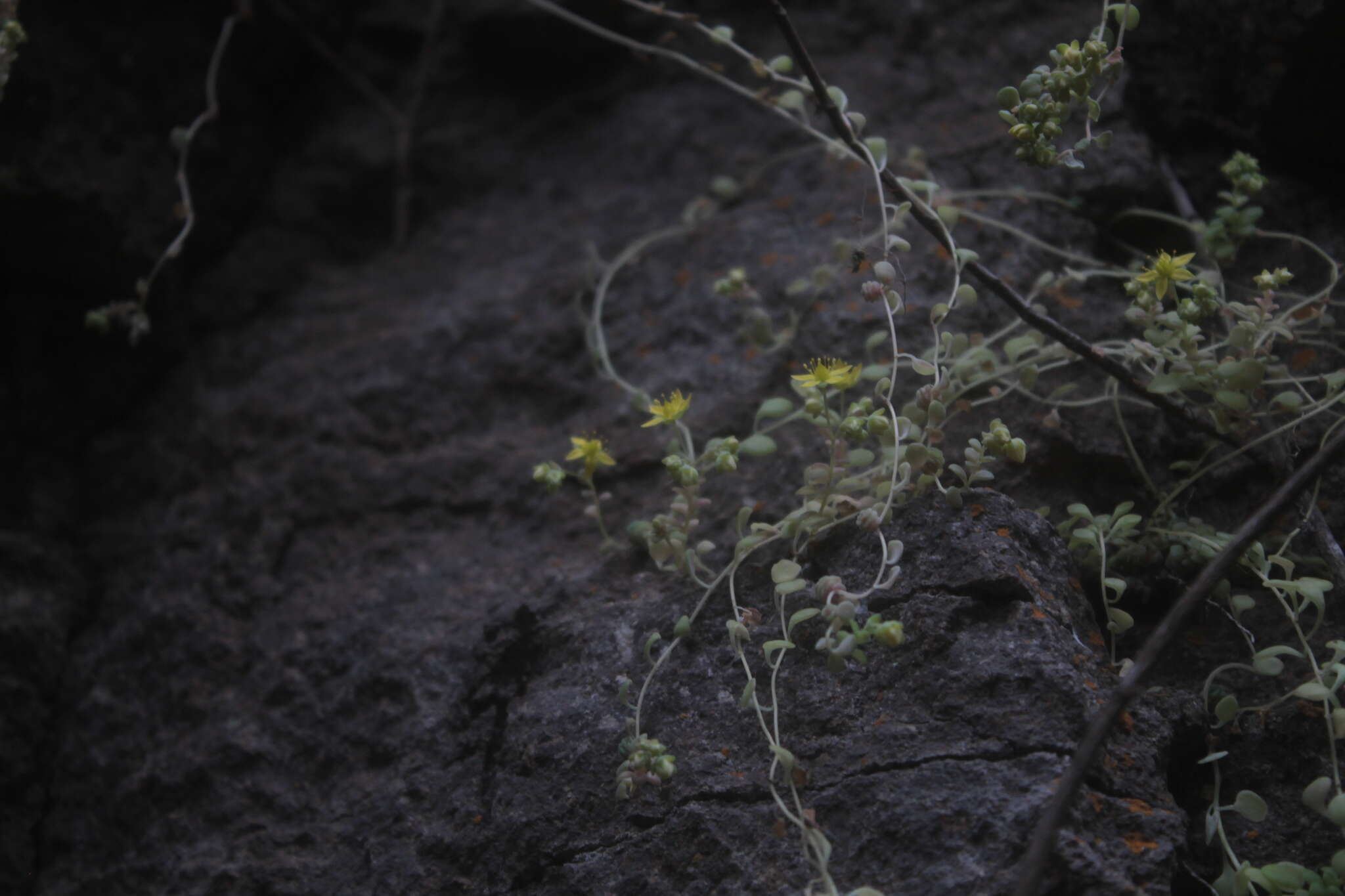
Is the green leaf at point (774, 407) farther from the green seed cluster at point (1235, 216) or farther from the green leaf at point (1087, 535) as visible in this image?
the green seed cluster at point (1235, 216)

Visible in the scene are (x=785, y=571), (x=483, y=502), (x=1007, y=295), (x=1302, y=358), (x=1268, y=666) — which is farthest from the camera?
(x=483, y=502)

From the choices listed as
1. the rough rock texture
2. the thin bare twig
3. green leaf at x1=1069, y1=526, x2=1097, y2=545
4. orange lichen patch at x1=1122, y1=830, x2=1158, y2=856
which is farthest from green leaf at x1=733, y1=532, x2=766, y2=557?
the thin bare twig

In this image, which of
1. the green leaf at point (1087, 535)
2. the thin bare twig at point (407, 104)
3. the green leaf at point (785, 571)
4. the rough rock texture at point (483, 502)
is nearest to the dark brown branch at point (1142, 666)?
the rough rock texture at point (483, 502)

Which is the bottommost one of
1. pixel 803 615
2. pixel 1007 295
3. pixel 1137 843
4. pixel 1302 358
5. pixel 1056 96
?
pixel 1137 843

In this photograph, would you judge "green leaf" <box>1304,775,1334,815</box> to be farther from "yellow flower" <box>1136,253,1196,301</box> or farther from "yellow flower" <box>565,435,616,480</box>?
"yellow flower" <box>565,435,616,480</box>

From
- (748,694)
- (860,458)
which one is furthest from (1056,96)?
(748,694)

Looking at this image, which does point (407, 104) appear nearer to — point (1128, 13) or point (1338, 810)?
point (1128, 13)
